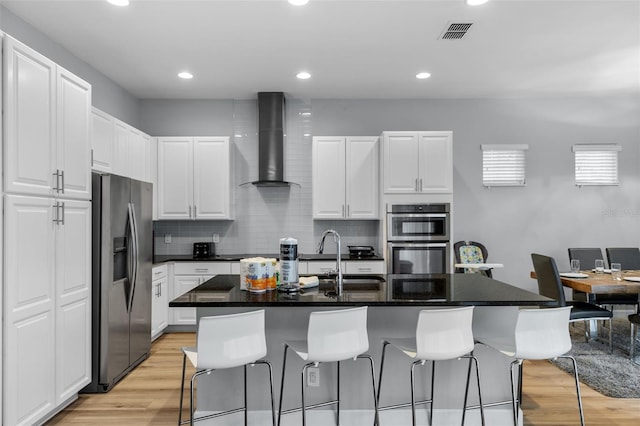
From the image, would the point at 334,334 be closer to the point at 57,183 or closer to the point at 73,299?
the point at 73,299

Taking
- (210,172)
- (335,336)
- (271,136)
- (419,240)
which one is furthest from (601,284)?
(210,172)

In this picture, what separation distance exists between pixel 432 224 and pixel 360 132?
1.57 meters

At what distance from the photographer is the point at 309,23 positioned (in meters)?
3.49

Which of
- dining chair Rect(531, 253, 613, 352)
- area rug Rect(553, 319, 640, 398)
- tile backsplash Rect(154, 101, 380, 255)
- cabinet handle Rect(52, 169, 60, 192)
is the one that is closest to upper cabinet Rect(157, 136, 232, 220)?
tile backsplash Rect(154, 101, 380, 255)

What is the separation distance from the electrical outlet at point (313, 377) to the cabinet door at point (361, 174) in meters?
2.73

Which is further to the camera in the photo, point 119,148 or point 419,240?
point 419,240

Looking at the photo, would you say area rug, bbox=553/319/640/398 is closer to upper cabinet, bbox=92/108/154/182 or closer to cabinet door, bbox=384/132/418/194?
cabinet door, bbox=384/132/418/194

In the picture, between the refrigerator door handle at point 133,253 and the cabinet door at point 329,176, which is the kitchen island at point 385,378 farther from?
the cabinet door at point 329,176

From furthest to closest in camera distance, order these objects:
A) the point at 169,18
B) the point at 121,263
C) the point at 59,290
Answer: the point at 121,263 → the point at 169,18 → the point at 59,290

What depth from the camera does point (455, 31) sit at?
143 inches

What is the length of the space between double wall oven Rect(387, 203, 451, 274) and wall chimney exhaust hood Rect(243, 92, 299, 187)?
1.51m

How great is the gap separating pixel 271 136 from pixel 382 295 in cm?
327

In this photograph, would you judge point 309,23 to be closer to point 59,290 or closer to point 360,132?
point 360,132

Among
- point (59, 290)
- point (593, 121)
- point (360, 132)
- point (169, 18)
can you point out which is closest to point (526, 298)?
point (59, 290)
